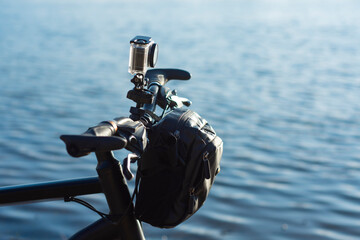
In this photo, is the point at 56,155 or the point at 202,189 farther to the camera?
the point at 56,155

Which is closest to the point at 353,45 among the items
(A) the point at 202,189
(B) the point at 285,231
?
(B) the point at 285,231

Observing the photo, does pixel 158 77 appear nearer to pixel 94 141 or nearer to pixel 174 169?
pixel 174 169

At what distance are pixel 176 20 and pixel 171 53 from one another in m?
11.7

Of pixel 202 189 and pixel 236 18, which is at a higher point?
pixel 202 189

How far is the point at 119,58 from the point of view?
596 inches

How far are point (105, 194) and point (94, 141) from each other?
1.41 feet

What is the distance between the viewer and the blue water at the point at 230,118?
4984 mm

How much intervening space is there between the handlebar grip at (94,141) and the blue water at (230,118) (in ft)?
10.3

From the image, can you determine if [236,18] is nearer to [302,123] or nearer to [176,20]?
[176,20]

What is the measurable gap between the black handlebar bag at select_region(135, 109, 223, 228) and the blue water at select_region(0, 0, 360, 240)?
2.75m

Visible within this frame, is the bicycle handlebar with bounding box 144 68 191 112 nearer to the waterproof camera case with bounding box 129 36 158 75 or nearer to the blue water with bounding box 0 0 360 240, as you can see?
the waterproof camera case with bounding box 129 36 158 75

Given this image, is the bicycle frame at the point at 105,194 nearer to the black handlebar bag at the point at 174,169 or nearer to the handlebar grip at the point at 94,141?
the black handlebar bag at the point at 174,169

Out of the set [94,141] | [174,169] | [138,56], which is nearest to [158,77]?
[138,56]

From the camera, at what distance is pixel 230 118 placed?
8.73m
